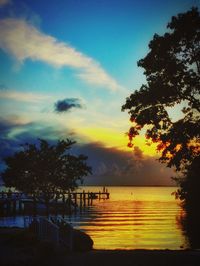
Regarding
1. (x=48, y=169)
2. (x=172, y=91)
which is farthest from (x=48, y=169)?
(x=172, y=91)

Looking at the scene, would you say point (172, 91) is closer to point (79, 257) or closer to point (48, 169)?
point (79, 257)

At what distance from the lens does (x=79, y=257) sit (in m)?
21.5

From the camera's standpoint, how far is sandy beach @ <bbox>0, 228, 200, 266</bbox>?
19.4 metres

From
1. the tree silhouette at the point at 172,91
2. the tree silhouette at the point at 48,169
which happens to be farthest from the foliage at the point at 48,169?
the tree silhouette at the point at 172,91

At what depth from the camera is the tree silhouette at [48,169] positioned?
68.9 m

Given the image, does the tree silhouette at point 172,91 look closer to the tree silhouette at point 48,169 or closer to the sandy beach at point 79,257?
the sandy beach at point 79,257

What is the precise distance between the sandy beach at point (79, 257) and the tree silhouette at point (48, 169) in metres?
45.3

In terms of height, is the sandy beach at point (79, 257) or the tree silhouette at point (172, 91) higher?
the tree silhouette at point (172, 91)

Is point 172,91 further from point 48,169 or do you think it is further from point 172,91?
point 48,169

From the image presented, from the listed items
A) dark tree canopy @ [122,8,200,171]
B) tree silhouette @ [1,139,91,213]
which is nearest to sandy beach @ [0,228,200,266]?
dark tree canopy @ [122,8,200,171]

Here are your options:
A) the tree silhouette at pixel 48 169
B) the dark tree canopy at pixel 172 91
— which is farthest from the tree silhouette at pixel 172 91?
the tree silhouette at pixel 48 169

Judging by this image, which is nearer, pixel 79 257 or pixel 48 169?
pixel 79 257

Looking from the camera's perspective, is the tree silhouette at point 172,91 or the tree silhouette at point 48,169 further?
the tree silhouette at point 48,169

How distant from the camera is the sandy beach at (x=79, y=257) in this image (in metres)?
19.4
